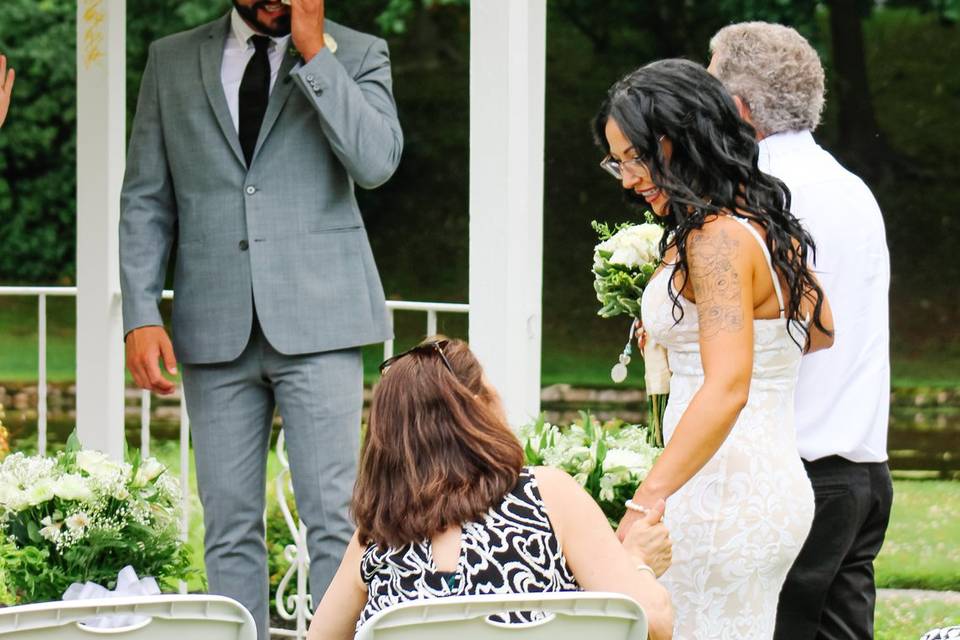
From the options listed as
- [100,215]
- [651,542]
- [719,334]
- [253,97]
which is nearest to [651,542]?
[651,542]

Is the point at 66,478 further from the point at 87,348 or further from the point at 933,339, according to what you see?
the point at 933,339

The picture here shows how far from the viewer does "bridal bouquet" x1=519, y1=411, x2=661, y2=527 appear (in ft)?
9.11

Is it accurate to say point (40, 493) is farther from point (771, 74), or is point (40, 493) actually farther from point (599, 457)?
point (771, 74)

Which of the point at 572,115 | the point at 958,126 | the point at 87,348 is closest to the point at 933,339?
the point at 958,126

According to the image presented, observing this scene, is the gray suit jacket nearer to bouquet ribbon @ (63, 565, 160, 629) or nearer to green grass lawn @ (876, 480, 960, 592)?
bouquet ribbon @ (63, 565, 160, 629)

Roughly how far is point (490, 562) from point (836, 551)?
942 millimetres

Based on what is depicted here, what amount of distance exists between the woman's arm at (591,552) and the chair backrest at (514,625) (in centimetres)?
17

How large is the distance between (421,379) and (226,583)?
1410 mm

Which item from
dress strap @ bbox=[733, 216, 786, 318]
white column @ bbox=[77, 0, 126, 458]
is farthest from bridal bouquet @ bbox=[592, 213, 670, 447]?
white column @ bbox=[77, 0, 126, 458]

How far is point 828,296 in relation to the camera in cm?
279

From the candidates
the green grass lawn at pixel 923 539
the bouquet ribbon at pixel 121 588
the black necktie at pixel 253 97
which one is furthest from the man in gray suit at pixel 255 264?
the green grass lawn at pixel 923 539

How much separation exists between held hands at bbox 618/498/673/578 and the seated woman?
0.39ft

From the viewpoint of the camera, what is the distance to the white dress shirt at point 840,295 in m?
2.78

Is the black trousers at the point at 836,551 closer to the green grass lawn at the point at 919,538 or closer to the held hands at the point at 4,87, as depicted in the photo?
the held hands at the point at 4,87
